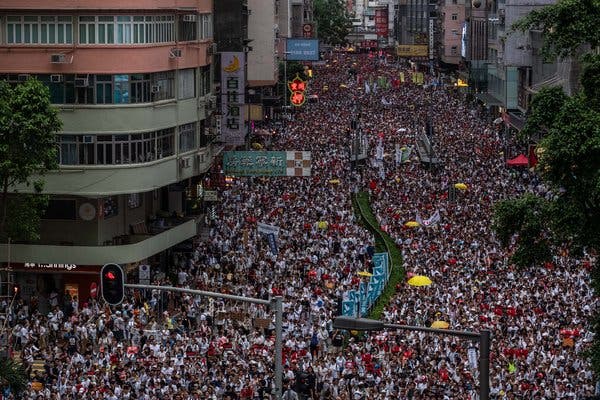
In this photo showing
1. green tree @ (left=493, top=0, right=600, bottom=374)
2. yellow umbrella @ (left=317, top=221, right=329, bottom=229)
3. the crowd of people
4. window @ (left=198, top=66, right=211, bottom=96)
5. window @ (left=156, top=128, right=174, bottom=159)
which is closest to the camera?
green tree @ (left=493, top=0, right=600, bottom=374)

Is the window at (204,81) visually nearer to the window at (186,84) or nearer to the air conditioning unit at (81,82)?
the window at (186,84)

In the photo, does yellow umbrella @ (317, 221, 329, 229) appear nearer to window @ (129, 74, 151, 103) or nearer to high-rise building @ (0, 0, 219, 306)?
high-rise building @ (0, 0, 219, 306)

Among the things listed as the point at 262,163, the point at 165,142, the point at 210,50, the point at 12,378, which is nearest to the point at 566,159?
the point at 12,378

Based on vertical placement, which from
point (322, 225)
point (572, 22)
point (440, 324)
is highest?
point (572, 22)

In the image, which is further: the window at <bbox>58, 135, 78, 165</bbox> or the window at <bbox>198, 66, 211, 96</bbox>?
the window at <bbox>198, 66, 211, 96</bbox>

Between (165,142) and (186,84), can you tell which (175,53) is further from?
(165,142)

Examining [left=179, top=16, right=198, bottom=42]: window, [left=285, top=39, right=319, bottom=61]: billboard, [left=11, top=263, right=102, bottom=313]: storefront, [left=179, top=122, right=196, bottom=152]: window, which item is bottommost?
[left=11, top=263, right=102, bottom=313]: storefront

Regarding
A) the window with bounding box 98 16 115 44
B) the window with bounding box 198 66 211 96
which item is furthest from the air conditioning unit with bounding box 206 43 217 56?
the window with bounding box 98 16 115 44
